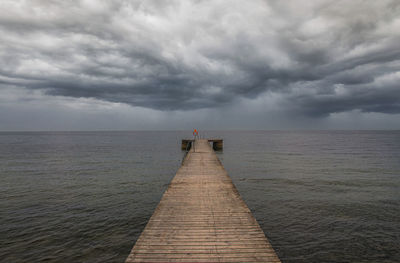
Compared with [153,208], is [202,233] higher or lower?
higher

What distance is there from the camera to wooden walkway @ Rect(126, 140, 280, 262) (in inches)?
209

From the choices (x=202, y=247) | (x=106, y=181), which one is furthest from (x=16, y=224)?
(x=202, y=247)

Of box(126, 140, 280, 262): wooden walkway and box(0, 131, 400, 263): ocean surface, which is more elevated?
box(126, 140, 280, 262): wooden walkway

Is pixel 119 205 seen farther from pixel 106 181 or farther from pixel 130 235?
pixel 106 181

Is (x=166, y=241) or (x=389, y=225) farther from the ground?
(x=166, y=241)

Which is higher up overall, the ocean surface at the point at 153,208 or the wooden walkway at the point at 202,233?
the wooden walkway at the point at 202,233

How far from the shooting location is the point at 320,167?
24.0 meters

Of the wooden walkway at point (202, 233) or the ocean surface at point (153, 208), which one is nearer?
the wooden walkway at point (202, 233)

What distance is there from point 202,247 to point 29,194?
14.9 metres

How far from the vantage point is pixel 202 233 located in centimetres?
648

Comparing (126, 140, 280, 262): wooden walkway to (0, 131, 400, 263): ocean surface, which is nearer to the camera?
(126, 140, 280, 262): wooden walkway

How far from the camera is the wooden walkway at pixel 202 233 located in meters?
5.30

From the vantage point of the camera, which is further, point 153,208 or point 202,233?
point 153,208

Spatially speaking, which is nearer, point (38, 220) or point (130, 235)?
point (130, 235)
